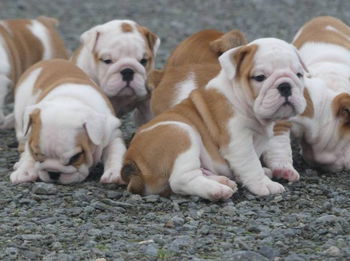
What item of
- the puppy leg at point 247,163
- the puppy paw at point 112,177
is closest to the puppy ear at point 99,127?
the puppy paw at point 112,177

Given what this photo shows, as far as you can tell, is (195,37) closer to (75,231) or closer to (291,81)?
(291,81)

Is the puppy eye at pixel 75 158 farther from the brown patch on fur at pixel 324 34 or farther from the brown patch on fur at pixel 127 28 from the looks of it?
the brown patch on fur at pixel 324 34

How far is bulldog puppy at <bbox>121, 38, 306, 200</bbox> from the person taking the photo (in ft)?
23.4

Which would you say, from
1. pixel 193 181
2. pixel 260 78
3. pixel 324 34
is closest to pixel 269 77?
pixel 260 78

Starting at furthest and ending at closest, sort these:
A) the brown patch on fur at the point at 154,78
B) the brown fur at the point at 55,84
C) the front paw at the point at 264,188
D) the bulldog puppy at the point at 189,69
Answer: the brown patch on fur at the point at 154,78, the bulldog puppy at the point at 189,69, the brown fur at the point at 55,84, the front paw at the point at 264,188

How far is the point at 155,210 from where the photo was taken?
23.2 ft

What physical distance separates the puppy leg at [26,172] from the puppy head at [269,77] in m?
1.82

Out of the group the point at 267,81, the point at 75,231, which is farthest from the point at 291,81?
the point at 75,231

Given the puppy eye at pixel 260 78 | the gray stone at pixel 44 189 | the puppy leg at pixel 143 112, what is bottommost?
the puppy leg at pixel 143 112

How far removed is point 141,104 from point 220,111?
2306 millimetres

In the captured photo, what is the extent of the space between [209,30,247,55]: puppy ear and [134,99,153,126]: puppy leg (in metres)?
0.91

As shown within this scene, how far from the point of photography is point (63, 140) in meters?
7.61

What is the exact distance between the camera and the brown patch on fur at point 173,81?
8578 mm

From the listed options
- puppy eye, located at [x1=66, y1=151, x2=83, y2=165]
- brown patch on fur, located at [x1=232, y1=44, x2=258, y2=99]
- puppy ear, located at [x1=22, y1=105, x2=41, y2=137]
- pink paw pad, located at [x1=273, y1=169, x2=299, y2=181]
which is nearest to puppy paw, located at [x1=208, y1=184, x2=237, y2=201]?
brown patch on fur, located at [x1=232, y1=44, x2=258, y2=99]
